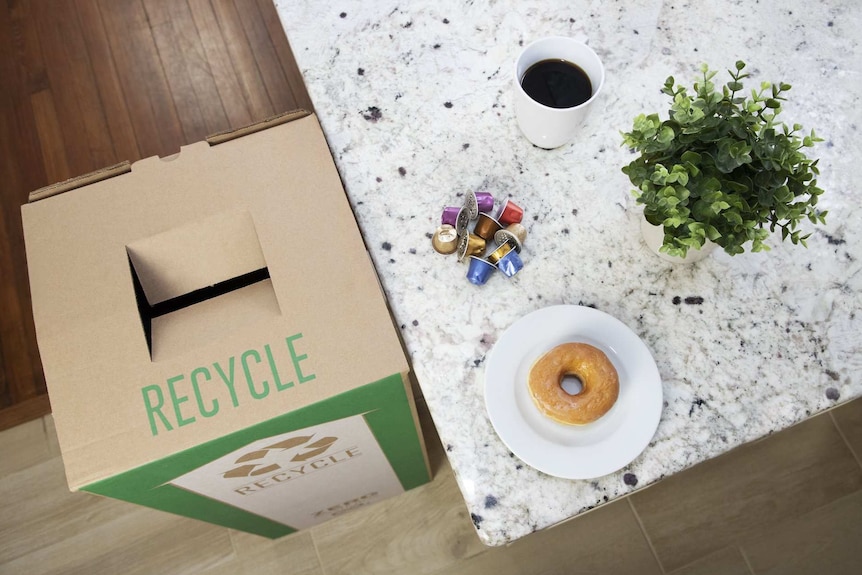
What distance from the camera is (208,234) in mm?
701

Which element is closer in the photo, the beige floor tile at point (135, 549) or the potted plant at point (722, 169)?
the potted plant at point (722, 169)

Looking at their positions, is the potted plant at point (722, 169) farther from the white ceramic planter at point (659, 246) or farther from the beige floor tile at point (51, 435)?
the beige floor tile at point (51, 435)

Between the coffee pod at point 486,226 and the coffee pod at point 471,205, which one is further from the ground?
the coffee pod at point 471,205

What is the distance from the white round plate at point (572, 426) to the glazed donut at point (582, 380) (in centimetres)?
3

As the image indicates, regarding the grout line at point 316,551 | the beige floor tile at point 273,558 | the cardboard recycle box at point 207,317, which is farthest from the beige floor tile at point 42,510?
the cardboard recycle box at point 207,317

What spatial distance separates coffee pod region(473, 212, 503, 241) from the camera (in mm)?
769

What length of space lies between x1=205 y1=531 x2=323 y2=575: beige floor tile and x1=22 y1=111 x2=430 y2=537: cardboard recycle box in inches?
29.9

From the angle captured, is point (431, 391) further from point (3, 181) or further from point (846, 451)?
point (3, 181)

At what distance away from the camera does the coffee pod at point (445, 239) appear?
0.77m

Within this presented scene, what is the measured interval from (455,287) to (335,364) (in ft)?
0.70

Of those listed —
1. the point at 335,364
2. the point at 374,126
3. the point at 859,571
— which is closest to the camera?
the point at 335,364

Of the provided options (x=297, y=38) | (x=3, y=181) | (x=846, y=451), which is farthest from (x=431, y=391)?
(x=3, y=181)

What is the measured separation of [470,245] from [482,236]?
0.02 meters

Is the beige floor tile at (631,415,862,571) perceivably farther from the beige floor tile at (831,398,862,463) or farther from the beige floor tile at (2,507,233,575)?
the beige floor tile at (2,507,233,575)
